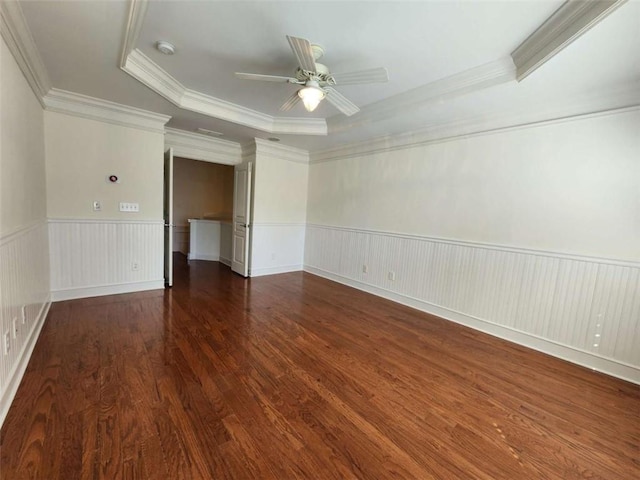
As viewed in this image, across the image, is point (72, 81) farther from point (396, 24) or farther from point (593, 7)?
point (593, 7)

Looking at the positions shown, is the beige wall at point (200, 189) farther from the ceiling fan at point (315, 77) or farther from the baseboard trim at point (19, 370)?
the ceiling fan at point (315, 77)

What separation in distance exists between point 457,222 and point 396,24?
7.49ft

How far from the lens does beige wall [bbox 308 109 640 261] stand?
94.9 inches

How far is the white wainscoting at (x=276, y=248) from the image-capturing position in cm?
516

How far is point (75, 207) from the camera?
11.4ft

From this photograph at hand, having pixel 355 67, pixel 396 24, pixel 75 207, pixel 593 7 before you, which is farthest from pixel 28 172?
pixel 593 7

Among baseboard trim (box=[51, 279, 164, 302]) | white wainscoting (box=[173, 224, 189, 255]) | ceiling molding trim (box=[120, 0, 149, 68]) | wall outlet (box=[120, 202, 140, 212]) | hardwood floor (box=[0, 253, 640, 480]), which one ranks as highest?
ceiling molding trim (box=[120, 0, 149, 68])

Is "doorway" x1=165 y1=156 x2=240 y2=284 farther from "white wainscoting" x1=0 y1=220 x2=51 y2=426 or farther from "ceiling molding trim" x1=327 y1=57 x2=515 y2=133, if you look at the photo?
"ceiling molding trim" x1=327 y1=57 x2=515 y2=133

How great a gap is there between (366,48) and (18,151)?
2.86 m

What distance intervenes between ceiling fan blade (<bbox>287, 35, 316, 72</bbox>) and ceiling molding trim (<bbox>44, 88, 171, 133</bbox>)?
2592mm

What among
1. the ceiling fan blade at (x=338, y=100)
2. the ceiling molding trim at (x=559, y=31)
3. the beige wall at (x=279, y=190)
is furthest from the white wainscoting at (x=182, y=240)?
the ceiling molding trim at (x=559, y=31)

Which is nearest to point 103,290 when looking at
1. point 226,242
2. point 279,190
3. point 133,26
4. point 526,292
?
point 226,242

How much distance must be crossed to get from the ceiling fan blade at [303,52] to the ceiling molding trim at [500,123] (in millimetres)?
2071

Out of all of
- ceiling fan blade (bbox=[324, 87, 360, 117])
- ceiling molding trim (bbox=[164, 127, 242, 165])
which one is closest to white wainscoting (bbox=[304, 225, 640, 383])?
ceiling fan blade (bbox=[324, 87, 360, 117])
